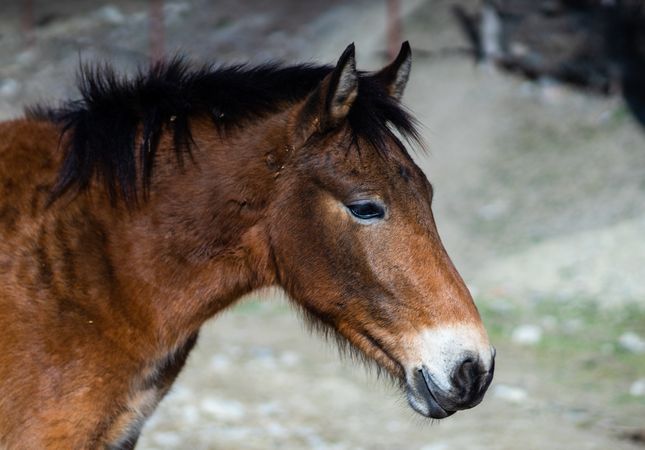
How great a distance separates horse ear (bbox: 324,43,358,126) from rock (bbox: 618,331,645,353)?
445 cm

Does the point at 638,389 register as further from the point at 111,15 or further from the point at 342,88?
the point at 111,15

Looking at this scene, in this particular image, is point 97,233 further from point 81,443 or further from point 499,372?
point 499,372

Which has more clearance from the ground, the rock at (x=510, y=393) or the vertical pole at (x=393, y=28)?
the rock at (x=510, y=393)

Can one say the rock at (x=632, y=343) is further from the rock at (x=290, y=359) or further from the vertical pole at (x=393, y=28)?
the vertical pole at (x=393, y=28)

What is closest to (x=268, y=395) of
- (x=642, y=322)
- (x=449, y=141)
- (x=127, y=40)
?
(x=642, y=322)

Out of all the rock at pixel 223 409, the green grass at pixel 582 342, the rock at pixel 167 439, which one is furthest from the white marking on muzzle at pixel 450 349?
the green grass at pixel 582 342

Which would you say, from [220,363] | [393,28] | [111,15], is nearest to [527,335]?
[220,363]

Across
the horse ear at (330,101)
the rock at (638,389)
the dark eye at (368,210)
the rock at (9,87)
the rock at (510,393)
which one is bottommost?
the rock at (9,87)

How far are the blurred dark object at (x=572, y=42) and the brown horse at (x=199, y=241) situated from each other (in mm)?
8892

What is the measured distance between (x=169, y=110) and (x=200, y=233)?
450 millimetres

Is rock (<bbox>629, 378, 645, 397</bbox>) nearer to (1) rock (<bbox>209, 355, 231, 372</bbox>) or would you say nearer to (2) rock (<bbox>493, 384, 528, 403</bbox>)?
(2) rock (<bbox>493, 384, 528, 403</bbox>)

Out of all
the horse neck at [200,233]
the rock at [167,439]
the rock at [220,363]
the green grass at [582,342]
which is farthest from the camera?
the rock at [220,363]

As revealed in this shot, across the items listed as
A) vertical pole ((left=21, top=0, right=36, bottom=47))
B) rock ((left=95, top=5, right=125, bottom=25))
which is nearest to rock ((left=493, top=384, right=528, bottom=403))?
vertical pole ((left=21, top=0, right=36, bottom=47))

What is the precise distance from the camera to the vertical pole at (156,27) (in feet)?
45.2
